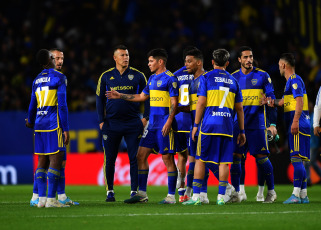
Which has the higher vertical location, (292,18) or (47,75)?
(292,18)

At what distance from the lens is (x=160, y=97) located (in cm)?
1012

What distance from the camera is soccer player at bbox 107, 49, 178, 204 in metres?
10.0

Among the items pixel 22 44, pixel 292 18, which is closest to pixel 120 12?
pixel 22 44

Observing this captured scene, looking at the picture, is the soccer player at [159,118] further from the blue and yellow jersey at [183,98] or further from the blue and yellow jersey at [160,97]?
the blue and yellow jersey at [183,98]

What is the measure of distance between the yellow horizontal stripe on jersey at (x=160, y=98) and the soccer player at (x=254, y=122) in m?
1.27

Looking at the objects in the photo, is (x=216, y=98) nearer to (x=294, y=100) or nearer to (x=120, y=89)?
(x=294, y=100)

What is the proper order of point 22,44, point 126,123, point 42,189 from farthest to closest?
point 22,44
point 126,123
point 42,189

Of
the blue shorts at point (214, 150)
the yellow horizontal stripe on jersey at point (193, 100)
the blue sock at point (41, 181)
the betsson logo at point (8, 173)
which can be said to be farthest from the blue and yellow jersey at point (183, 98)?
the betsson logo at point (8, 173)

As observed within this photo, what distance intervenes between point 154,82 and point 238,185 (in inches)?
87.9

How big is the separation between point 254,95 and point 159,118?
167 cm

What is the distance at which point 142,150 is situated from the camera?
10266 mm

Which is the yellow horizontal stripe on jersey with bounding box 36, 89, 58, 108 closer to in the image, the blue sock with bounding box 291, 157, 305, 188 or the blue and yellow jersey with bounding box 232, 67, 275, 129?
the blue and yellow jersey with bounding box 232, 67, 275, 129

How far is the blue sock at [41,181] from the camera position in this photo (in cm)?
925

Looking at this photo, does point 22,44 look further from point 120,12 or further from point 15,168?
point 15,168
